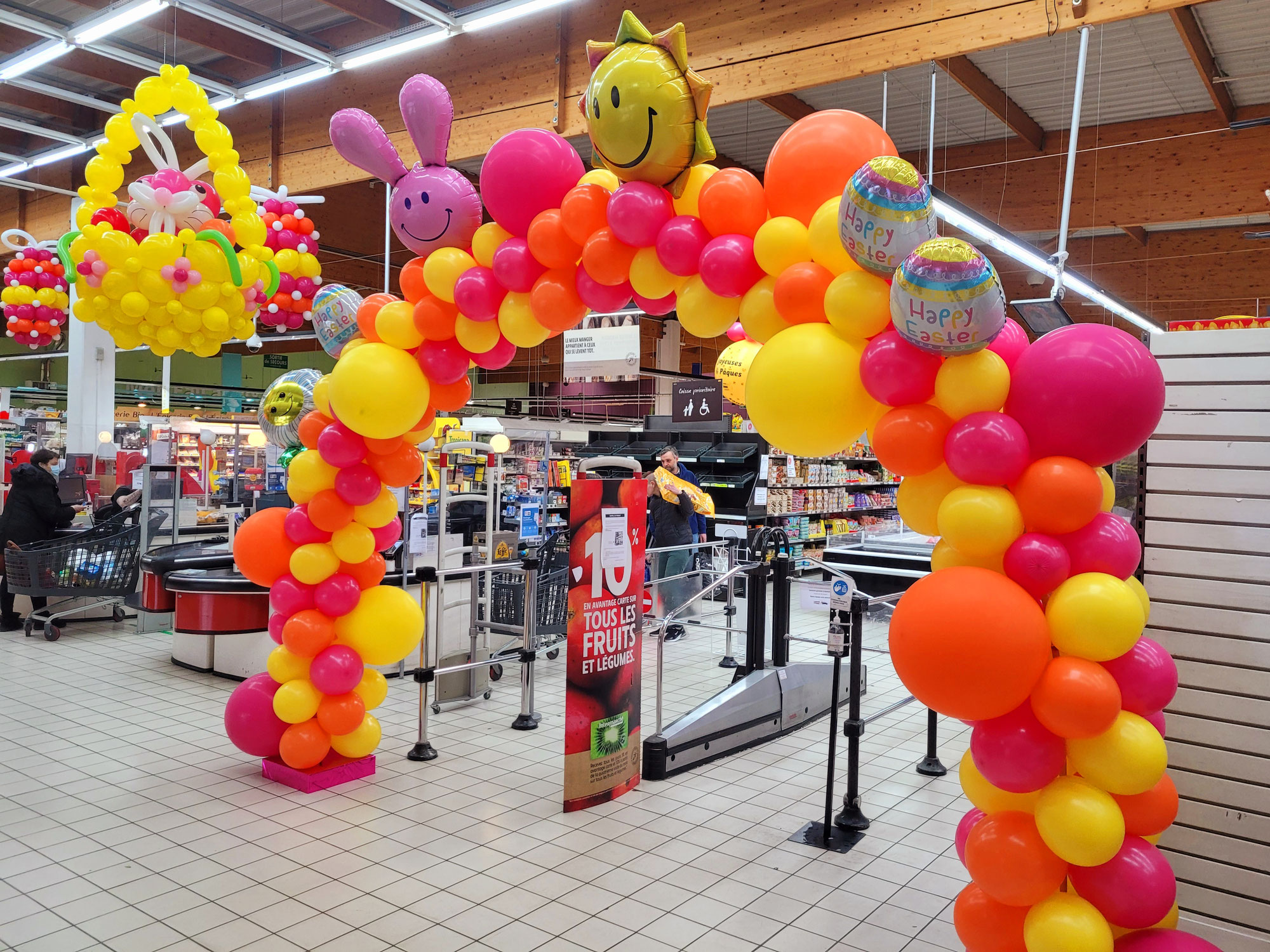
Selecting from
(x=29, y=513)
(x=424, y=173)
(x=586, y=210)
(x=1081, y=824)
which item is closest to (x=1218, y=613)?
(x=1081, y=824)

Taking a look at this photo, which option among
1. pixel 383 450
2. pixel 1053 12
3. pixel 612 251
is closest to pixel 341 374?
pixel 383 450

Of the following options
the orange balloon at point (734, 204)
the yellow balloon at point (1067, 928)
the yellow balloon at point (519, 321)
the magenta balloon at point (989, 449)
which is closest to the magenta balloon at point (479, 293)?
the yellow balloon at point (519, 321)

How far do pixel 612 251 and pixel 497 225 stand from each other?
746 millimetres

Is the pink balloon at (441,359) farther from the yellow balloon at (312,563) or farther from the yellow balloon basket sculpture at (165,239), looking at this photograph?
the yellow balloon basket sculpture at (165,239)

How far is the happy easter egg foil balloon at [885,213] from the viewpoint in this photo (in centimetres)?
231

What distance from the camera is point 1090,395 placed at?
7.34 feet

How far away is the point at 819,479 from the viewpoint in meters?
12.5

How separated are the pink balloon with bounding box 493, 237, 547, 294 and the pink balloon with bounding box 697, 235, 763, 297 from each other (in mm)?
875

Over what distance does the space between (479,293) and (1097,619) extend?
2.58 metres

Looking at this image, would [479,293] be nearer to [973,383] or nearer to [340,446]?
[340,446]

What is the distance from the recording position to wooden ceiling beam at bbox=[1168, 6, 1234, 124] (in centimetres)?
670

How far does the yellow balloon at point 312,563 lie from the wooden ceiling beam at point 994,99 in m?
6.10

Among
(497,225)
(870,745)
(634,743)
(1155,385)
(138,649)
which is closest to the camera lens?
(1155,385)

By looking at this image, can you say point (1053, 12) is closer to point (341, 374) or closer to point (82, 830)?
point (341, 374)
